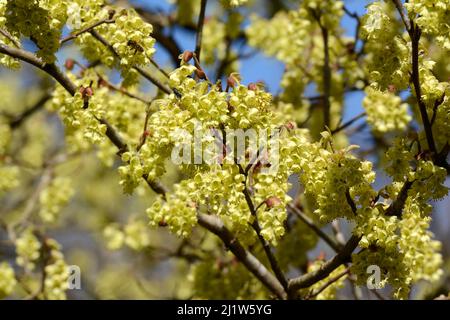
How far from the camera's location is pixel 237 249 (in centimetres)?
487

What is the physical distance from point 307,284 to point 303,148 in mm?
1159

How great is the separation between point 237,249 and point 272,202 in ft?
3.64

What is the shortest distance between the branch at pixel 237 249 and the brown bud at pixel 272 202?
2.92 ft

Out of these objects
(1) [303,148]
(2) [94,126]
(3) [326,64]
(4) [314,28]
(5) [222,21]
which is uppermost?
(5) [222,21]

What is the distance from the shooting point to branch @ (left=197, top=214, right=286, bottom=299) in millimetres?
4812

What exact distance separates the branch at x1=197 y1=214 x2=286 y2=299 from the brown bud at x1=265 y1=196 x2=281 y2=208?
89 cm

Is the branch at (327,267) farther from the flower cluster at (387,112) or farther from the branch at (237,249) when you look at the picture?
the flower cluster at (387,112)

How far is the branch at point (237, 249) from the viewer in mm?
4812

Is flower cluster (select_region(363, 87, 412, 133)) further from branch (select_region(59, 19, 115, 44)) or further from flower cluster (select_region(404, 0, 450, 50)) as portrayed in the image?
branch (select_region(59, 19, 115, 44))

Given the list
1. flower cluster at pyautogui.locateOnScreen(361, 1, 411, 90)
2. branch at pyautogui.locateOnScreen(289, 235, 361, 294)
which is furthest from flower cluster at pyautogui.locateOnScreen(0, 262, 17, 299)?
flower cluster at pyautogui.locateOnScreen(361, 1, 411, 90)

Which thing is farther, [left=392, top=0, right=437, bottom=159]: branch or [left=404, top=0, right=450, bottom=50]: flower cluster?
[left=392, top=0, right=437, bottom=159]: branch
